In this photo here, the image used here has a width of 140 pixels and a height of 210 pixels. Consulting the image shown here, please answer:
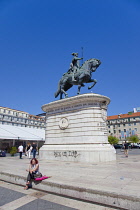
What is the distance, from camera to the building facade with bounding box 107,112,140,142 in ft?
266

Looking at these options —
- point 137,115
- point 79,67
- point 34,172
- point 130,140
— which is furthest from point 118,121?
point 34,172

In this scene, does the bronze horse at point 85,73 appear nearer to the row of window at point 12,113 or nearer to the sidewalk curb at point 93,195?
the sidewalk curb at point 93,195

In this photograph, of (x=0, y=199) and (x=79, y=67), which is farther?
(x=79, y=67)

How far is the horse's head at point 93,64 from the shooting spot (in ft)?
51.0

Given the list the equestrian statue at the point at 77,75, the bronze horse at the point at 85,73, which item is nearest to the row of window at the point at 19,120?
the equestrian statue at the point at 77,75

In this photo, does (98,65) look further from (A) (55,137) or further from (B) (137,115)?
(B) (137,115)

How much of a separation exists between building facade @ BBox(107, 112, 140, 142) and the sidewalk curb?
82715mm

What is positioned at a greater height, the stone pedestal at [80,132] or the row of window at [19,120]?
the row of window at [19,120]

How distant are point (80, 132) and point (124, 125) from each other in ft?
252

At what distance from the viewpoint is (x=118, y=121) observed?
87.6 metres

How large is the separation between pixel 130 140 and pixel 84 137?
66.9 metres

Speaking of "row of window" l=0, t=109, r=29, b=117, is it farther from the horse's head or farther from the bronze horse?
the horse's head

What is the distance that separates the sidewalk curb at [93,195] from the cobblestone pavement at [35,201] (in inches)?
6.5

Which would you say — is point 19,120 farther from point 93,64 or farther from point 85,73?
point 93,64
